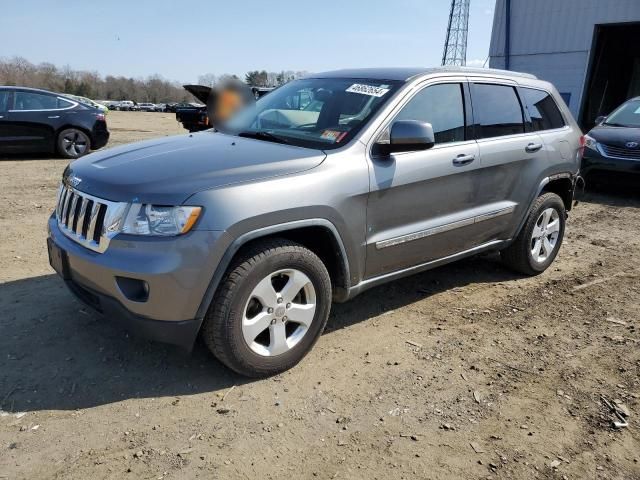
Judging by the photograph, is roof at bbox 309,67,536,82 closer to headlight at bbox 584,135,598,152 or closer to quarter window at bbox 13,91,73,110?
headlight at bbox 584,135,598,152

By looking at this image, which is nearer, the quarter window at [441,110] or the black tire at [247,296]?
the black tire at [247,296]

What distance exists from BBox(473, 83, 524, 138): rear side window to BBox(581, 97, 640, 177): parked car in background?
4.75 m

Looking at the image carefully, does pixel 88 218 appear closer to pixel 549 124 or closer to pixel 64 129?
pixel 549 124

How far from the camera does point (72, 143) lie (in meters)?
11.1

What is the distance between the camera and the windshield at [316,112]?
11.6 feet

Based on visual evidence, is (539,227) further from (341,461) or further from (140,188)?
(140,188)

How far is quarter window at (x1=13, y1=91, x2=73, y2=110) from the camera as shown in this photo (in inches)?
408

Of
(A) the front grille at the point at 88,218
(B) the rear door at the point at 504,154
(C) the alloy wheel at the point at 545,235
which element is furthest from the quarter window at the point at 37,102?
(C) the alloy wheel at the point at 545,235

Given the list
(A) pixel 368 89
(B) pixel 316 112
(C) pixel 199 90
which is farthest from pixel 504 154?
(C) pixel 199 90

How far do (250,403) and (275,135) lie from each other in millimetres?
1782

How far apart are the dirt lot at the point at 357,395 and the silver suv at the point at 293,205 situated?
373 millimetres

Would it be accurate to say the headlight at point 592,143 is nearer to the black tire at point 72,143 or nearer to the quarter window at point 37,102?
the black tire at point 72,143

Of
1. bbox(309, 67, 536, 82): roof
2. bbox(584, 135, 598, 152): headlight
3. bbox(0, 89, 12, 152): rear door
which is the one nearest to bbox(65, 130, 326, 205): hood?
bbox(309, 67, 536, 82): roof

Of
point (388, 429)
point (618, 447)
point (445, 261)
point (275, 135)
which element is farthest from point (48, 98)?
point (618, 447)
